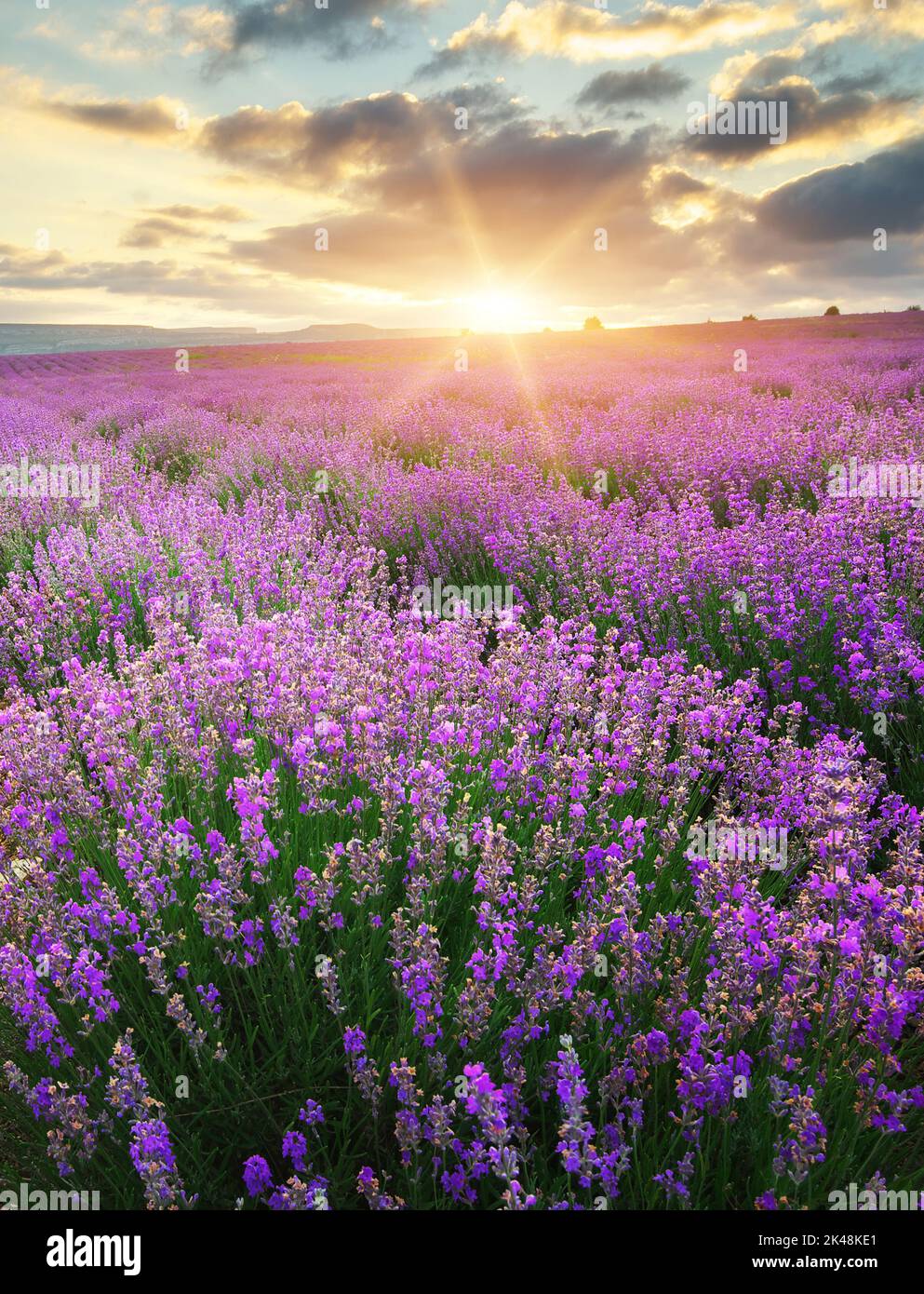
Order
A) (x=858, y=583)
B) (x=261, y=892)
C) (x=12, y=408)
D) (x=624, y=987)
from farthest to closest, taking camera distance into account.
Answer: (x=12, y=408)
(x=858, y=583)
(x=261, y=892)
(x=624, y=987)

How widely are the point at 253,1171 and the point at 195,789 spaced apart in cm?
108

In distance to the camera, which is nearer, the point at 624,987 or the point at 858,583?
the point at 624,987

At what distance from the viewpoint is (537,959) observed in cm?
166

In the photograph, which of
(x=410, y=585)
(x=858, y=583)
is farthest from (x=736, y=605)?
(x=410, y=585)

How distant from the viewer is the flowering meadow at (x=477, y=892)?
5.06 ft

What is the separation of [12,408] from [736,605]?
14.3 m

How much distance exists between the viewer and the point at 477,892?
197cm

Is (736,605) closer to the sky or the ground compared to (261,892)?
closer to the sky

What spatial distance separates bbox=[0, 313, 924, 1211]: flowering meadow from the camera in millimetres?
1543
